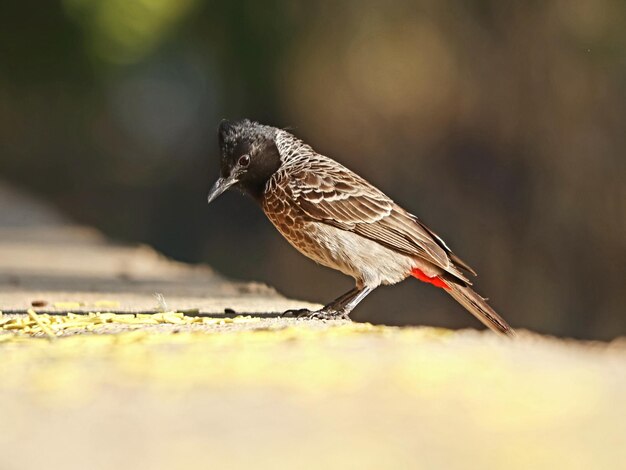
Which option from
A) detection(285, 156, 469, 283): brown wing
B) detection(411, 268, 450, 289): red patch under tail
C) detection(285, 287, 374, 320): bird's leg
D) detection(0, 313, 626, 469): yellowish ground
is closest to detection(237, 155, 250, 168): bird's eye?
detection(285, 156, 469, 283): brown wing

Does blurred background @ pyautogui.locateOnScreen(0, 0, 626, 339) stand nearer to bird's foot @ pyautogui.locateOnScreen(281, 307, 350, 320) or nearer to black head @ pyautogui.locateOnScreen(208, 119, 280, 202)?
black head @ pyautogui.locateOnScreen(208, 119, 280, 202)

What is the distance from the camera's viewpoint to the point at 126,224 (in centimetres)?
1814

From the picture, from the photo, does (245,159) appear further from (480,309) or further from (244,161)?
(480,309)

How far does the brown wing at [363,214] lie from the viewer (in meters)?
6.77

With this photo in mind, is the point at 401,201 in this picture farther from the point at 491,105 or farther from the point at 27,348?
the point at 27,348

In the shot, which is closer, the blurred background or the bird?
the bird

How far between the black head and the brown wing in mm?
204

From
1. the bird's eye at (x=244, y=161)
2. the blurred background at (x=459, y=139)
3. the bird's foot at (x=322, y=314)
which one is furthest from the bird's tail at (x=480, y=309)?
the blurred background at (x=459, y=139)

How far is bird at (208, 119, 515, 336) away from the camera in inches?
265

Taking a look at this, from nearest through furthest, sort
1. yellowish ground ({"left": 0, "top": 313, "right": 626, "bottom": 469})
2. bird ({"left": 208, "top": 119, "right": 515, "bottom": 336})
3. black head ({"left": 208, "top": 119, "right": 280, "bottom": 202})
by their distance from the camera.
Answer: yellowish ground ({"left": 0, "top": 313, "right": 626, "bottom": 469}) < bird ({"left": 208, "top": 119, "right": 515, "bottom": 336}) < black head ({"left": 208, "top": 119, "right": 280, "bottom": 202})

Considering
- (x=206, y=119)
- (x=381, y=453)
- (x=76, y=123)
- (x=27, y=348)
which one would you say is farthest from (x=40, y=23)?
(x=381, y=453)

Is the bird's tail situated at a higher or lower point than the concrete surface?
lower

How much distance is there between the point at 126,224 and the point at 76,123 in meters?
6.86

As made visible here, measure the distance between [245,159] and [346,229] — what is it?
2.62 feet
